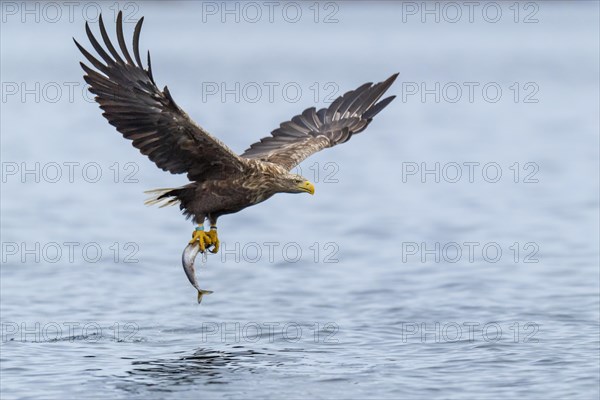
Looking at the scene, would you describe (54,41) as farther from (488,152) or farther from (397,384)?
(397,384)

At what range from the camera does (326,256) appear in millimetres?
19000

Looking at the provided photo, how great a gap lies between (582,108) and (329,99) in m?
7.66

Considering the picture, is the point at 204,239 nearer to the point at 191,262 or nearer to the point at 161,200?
the point at 191,262

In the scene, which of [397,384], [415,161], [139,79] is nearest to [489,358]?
[397,384]

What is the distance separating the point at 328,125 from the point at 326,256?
479cm

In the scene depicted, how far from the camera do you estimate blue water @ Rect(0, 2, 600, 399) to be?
11.9 meters

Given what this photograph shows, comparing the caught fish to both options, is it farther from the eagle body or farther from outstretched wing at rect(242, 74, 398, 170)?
outstretched wing at rect(242, 74, 398, 170)

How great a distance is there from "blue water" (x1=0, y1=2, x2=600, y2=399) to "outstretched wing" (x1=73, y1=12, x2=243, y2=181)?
1871 mm

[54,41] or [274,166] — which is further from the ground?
[54,41]

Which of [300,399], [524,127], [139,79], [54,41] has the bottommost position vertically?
[300,399]

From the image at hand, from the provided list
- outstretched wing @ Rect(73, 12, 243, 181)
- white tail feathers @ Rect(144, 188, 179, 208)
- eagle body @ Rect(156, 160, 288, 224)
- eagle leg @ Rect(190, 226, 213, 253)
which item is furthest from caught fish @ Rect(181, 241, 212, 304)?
outstretched wing @ Rect(73, 12, 243, 181)

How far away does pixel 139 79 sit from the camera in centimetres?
1142

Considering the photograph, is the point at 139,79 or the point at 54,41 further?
the point at 54,41

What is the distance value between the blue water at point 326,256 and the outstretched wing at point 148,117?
1.87m
